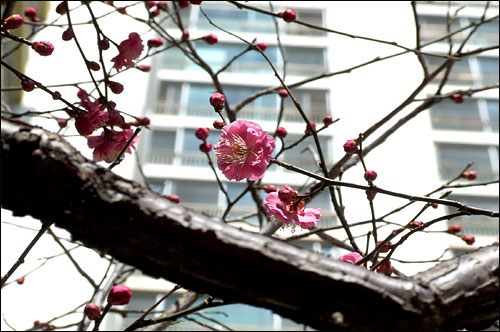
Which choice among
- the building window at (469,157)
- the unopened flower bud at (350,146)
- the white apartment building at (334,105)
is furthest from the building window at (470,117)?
the unopened flower bud at (350,146)

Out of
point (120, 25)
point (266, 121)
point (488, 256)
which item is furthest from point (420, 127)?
point (488, 256)

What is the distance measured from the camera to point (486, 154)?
20.4 ft

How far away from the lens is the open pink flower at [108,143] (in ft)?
2.34

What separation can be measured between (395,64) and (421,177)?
5.88 feet

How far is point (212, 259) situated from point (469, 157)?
21.8 ft

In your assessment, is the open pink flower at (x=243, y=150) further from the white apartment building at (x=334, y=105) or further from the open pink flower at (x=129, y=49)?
the white apartment building at (x=334, y=105)

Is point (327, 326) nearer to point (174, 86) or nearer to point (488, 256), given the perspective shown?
point (488, 256)

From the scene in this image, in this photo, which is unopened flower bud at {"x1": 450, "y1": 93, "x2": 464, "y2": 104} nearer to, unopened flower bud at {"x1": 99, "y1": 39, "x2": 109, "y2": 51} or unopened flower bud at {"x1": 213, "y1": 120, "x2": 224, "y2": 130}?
unopened flower bud at {"x1": 213, "y1": 120, "x2": 224, "y2": 130}

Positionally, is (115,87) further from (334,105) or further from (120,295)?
(334,105)

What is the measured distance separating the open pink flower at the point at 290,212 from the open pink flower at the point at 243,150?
67 millimetres

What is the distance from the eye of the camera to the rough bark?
323mm

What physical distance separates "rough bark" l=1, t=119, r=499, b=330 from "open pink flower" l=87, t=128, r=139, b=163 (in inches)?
14.8

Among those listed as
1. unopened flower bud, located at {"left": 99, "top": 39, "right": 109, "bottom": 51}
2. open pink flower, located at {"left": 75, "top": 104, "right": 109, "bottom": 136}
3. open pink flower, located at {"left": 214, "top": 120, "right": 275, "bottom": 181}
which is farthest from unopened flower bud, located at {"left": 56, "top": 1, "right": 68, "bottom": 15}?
open pink flower, located at {"left": 214, "top": 120, "right": 275, "bottom": 181}

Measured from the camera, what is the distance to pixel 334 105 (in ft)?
21.0
